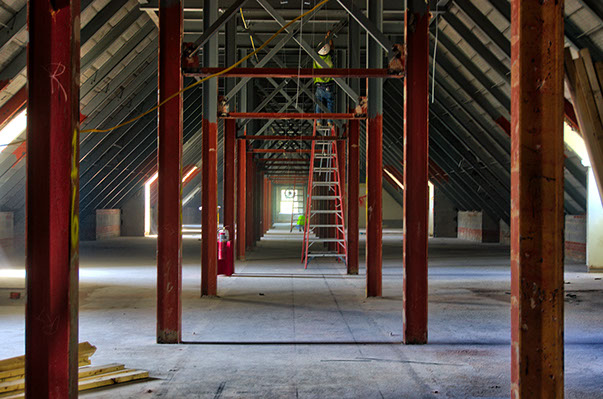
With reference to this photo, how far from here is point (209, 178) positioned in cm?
820

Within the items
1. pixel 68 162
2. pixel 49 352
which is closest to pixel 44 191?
pixel 68 162

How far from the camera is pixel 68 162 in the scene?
3043 millimetres

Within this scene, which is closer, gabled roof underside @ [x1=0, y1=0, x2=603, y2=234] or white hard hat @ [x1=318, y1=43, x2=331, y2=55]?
gabled roof underside @ [x1=0, y1=0, x2=603, y2=234]

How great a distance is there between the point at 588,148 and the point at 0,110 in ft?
32.3

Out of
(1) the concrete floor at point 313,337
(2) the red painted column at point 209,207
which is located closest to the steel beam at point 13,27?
(2) the red painted column at point 209,207

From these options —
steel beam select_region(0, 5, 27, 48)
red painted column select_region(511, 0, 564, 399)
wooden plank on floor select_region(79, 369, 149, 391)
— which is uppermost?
steel beam select_region(0, 5, 27, 48)

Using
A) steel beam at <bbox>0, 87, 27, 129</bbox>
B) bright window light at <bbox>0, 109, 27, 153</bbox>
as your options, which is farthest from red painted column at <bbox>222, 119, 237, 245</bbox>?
bright window light at <bbox>0, 109, 27, 153</bbox>

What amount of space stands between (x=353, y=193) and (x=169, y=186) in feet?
19.5

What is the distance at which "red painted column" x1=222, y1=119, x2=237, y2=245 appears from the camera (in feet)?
36.1

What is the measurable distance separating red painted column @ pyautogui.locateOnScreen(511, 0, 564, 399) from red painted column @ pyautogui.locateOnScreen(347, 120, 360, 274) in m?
8.12

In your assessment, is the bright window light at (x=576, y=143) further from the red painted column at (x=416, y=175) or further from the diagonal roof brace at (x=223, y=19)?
the diagonal roof brace at (x=223, y=19)

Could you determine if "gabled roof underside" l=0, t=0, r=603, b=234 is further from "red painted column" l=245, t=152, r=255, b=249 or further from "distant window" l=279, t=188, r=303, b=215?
"distant window" l=279, t=188, r=303, b=215

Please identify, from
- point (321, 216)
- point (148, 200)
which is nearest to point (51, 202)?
point (321, 216)

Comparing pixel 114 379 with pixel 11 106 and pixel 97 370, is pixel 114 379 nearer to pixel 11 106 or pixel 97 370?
pixel 97 370
